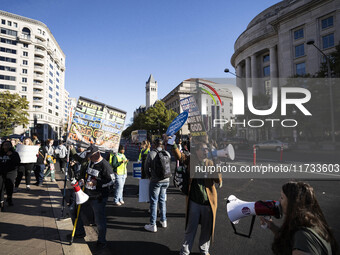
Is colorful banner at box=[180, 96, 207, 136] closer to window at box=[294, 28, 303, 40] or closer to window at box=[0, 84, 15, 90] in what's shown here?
window at box=[294, 28, 303, 40]

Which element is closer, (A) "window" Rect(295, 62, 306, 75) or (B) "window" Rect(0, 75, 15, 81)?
(A) "window" Rect(295, 62, 306, 75)

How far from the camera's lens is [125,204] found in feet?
20.6

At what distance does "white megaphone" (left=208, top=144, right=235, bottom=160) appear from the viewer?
2.84 metres

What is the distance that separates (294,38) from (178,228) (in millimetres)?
48077

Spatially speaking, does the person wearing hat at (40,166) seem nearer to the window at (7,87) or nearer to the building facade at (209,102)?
the building facade at (209,102)

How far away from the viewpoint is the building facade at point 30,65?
176 feet

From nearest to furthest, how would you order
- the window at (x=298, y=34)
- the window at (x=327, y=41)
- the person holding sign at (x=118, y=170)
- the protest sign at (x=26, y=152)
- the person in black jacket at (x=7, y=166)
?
the person in black jacket at (x=7, y=166) → the person holding sign at (x=118, y=170) → the protest sign at (x=26, y=152) → the window at (x=327, y=41) → the window at (x=298, y=34)

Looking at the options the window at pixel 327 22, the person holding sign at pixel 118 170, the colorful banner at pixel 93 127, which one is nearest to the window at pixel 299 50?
the window at pixel 327 22

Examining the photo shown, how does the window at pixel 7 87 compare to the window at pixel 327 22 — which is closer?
the window at pixel 327 22

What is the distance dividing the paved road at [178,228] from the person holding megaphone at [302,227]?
226 centimetres

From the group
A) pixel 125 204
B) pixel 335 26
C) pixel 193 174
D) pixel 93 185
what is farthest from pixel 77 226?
pixel 335 26

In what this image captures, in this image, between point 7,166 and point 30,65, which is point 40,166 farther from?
point 30,65

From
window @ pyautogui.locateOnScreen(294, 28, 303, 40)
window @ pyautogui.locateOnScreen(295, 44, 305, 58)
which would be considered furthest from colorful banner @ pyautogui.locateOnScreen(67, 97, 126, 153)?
window @ pyautogui.locateOnScreen(294, 28, 303, 40)

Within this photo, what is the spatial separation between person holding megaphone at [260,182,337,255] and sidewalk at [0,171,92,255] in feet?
10.6
